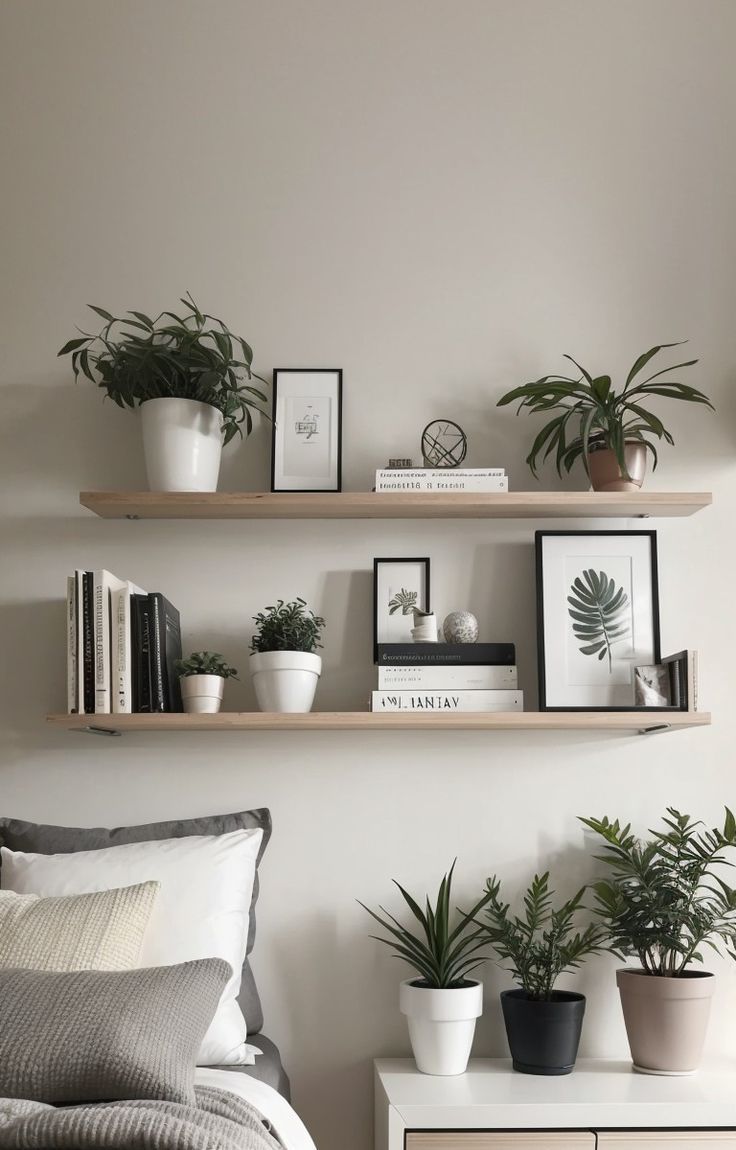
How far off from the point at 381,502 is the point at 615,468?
1.69 feet

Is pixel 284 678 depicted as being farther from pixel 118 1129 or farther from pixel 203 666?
pixel 118 1129

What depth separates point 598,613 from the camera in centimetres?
243

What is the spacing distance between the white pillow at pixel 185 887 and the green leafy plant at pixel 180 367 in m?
0.93

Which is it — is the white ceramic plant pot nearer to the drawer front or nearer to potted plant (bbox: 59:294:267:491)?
potted plant (bbox: 59:294:267:491)

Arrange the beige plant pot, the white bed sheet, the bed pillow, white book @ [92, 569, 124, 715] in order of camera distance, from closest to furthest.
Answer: the white bed sheet < the bed pillow < the beige plant pot < white book @ [92, 569, 124, 715]

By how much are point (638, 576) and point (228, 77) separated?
1560 mm

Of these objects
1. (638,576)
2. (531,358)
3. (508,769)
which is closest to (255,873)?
(508,769)

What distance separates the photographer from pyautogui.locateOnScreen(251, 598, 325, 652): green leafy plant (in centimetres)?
231

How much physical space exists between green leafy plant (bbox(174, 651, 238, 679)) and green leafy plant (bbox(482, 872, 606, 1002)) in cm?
73

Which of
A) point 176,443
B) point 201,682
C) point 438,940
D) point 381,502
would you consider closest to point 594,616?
point 381,502

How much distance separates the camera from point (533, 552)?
2.52m

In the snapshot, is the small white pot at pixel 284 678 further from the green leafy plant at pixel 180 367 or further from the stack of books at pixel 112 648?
the green leafy plant at pixel 180 367

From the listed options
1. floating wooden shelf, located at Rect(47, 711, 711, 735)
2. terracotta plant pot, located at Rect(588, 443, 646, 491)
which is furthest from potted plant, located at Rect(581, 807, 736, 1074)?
terracotta plant pot, located at Rect(588, 443, 646, 491)

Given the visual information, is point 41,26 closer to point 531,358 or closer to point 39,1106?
point 531,358
